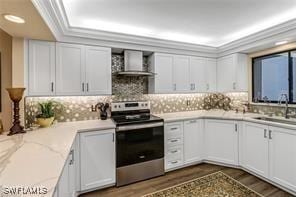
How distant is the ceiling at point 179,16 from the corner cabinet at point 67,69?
16.8 inches

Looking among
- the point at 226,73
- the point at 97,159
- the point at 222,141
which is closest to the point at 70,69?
the point at 97,159

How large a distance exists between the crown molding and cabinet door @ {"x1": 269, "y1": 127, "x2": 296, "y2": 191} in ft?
4.85

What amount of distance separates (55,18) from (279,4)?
9.18ft

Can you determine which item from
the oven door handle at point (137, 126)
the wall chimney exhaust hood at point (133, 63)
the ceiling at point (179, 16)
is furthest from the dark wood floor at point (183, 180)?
the ceiling at point (179, 16)

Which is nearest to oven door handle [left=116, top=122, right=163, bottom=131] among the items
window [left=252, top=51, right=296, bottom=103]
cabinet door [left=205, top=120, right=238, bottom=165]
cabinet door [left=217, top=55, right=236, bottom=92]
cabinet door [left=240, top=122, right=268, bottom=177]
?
cabinet door [left=205, top=120, right=238, bottom=165]

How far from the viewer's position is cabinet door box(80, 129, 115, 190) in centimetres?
245

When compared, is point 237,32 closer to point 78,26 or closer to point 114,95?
point 114,95

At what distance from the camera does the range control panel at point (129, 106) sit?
3.12m

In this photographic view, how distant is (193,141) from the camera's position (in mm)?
3350

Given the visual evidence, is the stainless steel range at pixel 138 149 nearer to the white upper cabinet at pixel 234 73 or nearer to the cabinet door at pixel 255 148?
the cabinet door at pixel 255 148

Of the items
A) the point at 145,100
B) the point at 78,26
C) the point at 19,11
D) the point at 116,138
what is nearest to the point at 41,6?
the point at 19,11

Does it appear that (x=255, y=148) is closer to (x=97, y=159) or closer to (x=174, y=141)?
(x=174, y=141)

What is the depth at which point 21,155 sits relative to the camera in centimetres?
143

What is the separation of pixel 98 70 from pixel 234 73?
2790 mm
